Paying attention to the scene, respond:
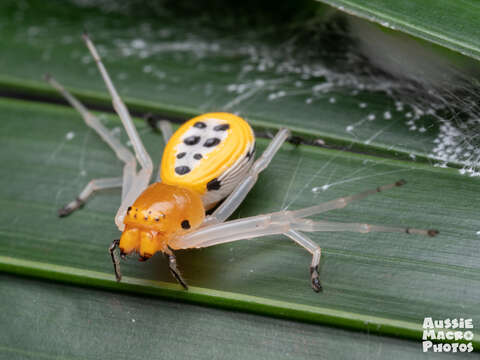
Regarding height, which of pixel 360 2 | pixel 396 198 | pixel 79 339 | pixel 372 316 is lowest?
pixel 79 339

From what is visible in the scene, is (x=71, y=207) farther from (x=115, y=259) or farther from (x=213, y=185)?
(x=213, y=185)

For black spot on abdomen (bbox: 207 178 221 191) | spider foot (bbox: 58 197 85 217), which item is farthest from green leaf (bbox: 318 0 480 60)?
spider foot (bbox: 58 197 85 217)

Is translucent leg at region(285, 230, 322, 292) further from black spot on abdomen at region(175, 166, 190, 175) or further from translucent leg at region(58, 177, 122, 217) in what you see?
translucent leg at region(58, 177, 122, 217)

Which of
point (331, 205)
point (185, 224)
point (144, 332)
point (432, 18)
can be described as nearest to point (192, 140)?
point (185, 224)

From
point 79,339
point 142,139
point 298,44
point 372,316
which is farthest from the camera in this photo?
point 298,44

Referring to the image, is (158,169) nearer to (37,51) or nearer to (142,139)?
(142,139)

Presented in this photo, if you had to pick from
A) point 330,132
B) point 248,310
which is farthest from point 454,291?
point 330,132

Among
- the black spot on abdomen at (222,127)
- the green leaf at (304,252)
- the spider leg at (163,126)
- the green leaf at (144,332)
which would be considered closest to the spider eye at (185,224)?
the green leaf at (304,252)
